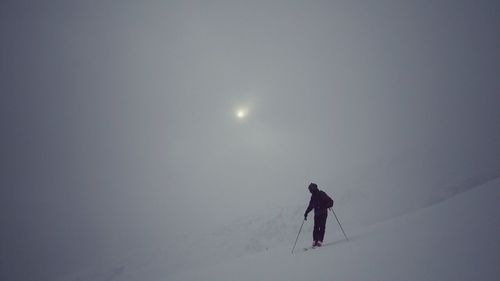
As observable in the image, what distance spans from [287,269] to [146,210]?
6679 inches

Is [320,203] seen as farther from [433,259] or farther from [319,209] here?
[433,259]

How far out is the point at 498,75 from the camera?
72938 mm

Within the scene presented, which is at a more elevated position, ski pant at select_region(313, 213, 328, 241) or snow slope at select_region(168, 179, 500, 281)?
ski pant at select_region(313, 213, 328, 241)

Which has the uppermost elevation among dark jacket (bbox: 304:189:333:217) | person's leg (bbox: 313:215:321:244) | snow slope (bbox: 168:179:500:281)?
dark jacket (bbox: 304:189:333:217)

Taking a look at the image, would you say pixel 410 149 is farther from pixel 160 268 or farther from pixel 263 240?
pixel 160 268

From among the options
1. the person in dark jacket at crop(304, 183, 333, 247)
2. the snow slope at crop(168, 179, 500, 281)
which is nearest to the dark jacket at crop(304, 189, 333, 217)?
the person in dark jacket at crop(304, 183, 333, 247)

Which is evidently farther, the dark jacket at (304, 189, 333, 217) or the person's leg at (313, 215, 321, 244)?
the dark jacket at (304, 189, 333, 217)

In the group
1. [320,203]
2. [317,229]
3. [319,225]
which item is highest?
[320,203]

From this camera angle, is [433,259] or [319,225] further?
[319,225]

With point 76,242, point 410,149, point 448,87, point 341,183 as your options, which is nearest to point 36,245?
point 76,242

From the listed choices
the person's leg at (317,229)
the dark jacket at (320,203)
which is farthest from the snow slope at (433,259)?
the dark jacket at (320,203)

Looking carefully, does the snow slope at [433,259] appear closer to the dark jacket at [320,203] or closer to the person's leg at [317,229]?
the person's leg at [317,229]

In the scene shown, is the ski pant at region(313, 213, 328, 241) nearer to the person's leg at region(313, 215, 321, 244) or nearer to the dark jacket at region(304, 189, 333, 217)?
the person's leg at region(313, 215, 321, 244)

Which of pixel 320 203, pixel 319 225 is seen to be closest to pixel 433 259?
pixel 320 203
